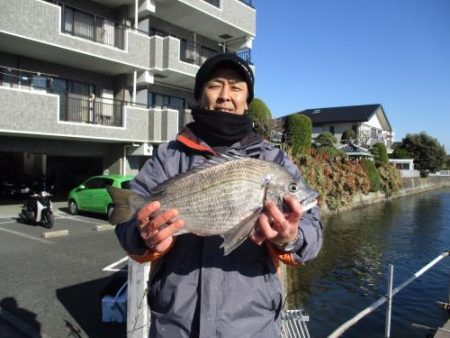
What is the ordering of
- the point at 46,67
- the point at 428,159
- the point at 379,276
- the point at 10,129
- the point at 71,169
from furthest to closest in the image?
the point at 428,159
the point at 71,169
the point at 46,67
the point at 10,129
the point at 379,276

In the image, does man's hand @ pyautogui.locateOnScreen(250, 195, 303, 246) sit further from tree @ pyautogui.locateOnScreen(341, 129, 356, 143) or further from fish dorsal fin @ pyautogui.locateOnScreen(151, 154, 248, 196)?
tree @ pyautogui.locateOnScreen(341, 129, 356, 143)

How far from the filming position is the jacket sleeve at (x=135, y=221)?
2121 millimetres

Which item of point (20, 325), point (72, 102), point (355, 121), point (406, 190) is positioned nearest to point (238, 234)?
point (20, 325)

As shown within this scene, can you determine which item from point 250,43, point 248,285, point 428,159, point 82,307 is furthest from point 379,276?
point 428,159

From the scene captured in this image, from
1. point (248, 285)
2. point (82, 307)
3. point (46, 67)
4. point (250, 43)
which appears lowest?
point (82, 307)

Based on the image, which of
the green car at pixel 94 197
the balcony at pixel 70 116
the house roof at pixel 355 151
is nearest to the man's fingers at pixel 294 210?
the green car at pixel 94 197

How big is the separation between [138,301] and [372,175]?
28.5 meters

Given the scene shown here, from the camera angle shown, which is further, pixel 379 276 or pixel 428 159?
pixel 428 159

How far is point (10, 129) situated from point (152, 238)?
13560 millimetres

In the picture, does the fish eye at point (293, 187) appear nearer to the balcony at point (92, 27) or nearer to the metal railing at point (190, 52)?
the balcony at point (92, 27)

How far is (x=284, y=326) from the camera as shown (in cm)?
468

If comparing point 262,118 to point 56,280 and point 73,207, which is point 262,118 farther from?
point 56,280

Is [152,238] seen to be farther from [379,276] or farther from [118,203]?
[379,276]

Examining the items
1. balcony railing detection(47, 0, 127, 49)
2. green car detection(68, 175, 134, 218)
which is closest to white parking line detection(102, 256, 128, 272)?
green car detection(68, 175, 134, 218)
